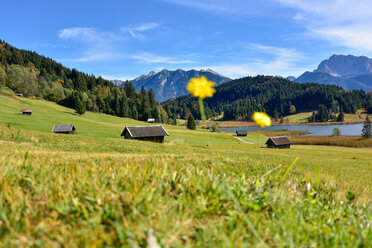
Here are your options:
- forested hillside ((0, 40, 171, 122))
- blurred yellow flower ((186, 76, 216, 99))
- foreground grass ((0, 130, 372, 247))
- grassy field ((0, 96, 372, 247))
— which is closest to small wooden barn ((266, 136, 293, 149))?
grassy field ((0, 96, 372, 247))

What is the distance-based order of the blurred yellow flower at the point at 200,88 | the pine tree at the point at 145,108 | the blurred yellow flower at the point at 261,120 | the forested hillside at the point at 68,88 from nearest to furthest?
the blurred yellow flower at the point at 200,88
the blurred yellow flower at the point at 261,120
the forested hillside at the point at 68,88
the pine tree at the point at 145,108

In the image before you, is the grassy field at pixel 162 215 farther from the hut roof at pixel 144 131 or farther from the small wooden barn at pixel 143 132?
the hut roof at pixel 144 131

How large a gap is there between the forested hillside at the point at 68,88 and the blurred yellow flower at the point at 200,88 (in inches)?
4051

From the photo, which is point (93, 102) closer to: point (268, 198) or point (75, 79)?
point (75, 79)

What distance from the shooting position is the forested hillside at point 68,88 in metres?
107

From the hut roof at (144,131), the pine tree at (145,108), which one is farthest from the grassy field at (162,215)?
the pine tree at (145,108)

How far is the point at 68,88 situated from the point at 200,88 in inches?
6333

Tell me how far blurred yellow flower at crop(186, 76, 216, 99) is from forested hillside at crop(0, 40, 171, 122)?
10290 cm

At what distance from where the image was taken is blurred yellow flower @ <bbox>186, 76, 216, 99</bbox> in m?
2.90

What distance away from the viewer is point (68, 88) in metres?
143

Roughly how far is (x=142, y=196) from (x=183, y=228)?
0.57 metres

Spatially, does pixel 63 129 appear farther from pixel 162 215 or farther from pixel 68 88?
pixel 68 88

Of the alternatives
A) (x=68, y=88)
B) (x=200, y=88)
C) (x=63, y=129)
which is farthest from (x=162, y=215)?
(x=68, y=88)

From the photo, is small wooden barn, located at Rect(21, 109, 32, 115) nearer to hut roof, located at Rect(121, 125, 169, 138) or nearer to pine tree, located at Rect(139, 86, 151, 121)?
hut roof, located at Rect(121, 125, 169, 138)
